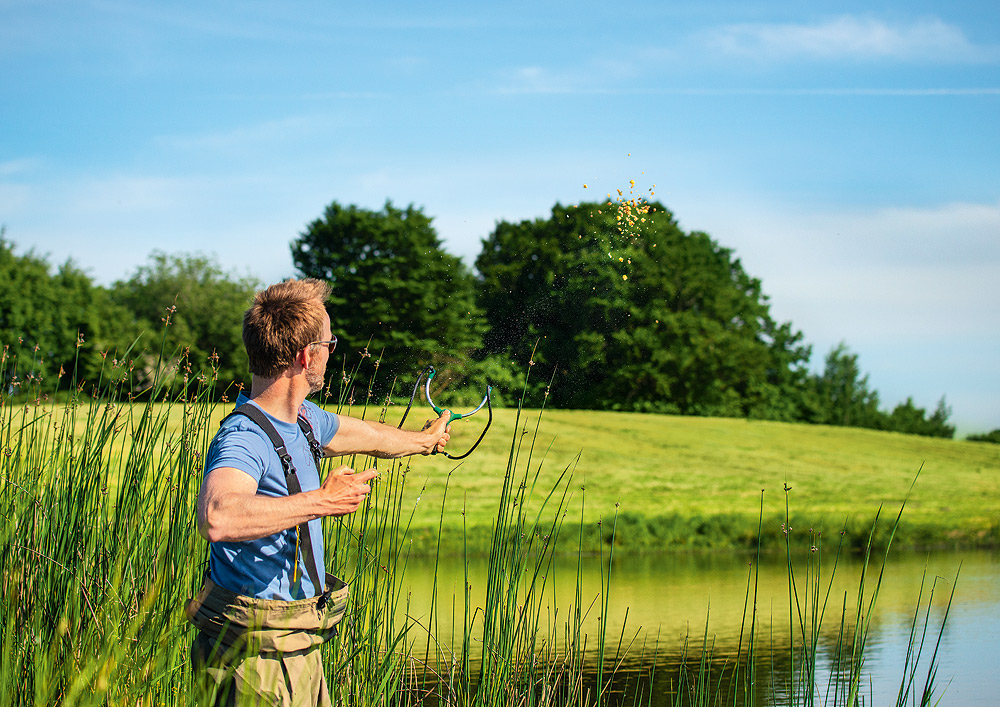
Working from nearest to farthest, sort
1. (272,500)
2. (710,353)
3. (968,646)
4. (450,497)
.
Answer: (272,500) → (968,646) → (450,497) → (710,353)

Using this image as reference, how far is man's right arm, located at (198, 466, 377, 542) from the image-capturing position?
8.02 ft

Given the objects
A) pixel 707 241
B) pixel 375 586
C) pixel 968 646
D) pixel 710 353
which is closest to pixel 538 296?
pixel 968 646

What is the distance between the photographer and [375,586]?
4312mm

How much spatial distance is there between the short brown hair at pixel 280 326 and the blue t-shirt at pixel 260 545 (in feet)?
0.52

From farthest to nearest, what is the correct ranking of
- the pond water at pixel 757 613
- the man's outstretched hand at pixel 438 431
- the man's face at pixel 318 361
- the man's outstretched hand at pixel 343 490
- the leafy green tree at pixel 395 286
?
1. the leafy green tree at pixel 395 286
2. the pond water at pixel 757 613
3. the man's outstretched hand at pixel 438 431
4. the man's face at pixel 318 361
5. the man's outstretched hand at pixel 343 490

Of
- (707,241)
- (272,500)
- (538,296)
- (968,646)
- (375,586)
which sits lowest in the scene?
(968,646)

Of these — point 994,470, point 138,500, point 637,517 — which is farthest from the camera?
point 994,470

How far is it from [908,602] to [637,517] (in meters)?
6.08

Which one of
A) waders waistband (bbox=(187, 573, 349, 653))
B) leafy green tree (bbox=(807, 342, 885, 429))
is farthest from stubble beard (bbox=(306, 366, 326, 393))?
leafy green tree (bbox=(807, 342, 885, 429))

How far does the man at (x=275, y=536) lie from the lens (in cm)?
262

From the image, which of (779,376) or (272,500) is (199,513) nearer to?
(272,500)

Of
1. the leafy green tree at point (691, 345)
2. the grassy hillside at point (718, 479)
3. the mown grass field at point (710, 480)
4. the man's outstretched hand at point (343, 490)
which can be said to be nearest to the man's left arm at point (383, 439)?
the man's outstretched hand at point (343, 490)

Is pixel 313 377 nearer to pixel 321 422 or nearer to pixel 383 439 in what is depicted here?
pixel 321 422

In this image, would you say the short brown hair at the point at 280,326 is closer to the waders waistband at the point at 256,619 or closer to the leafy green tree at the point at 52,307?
the waders waistband at the point at 256,619
